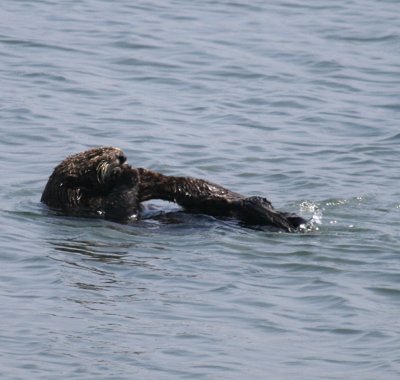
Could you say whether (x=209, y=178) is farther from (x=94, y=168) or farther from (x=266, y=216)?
(x=266, y=216)

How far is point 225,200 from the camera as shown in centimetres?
941

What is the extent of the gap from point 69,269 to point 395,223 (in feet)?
9.21

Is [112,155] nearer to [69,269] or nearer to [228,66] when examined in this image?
[69,269]

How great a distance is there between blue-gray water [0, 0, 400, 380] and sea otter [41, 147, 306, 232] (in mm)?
138

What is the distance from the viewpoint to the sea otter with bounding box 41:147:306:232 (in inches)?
364

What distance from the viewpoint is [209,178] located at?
11344 millimetres

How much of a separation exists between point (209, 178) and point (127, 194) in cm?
199

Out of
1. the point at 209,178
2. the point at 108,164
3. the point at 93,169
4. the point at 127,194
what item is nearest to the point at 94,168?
the point at 93,169

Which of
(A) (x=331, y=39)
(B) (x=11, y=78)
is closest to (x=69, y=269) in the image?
(B) (x=11, y=78)

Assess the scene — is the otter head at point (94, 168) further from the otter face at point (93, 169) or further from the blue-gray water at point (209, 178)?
the blue-gray water at point (209, 178)

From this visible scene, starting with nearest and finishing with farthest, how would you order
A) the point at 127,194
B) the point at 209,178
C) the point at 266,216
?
the point at 266,216, the point at 127,194, the point at 209,178

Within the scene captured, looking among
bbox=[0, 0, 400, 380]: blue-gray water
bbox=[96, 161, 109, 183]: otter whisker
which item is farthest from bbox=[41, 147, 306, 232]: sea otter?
bbox=[0, 0, 400, 380]: blue-gray water

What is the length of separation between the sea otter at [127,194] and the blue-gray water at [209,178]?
0.45ft

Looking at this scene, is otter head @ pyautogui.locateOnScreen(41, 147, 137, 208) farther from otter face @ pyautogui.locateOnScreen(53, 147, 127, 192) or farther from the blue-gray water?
the blue-gray water
